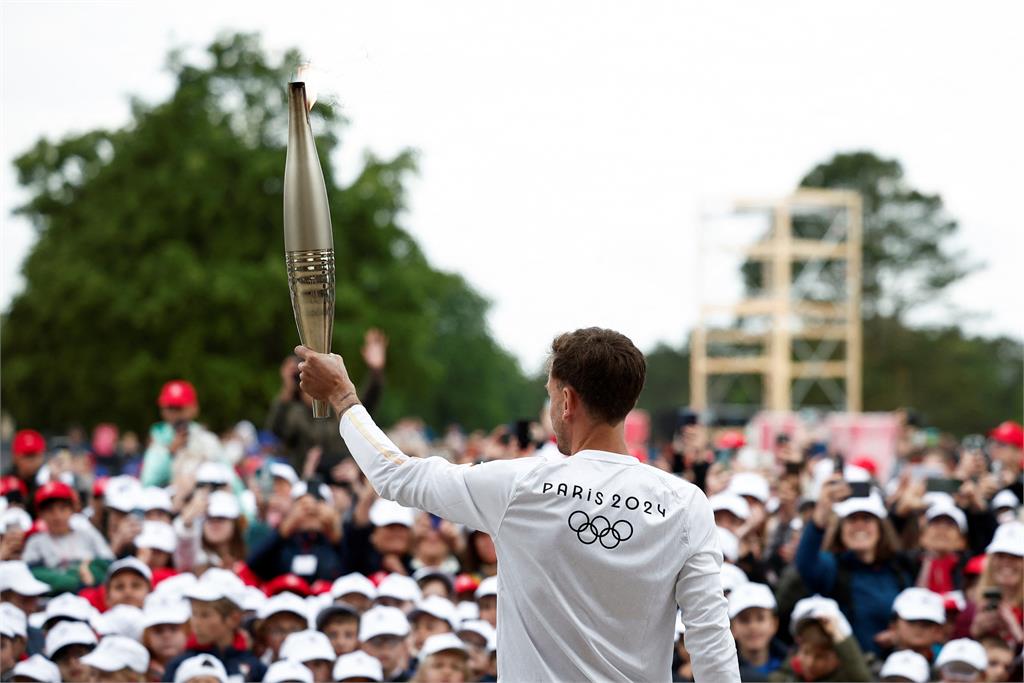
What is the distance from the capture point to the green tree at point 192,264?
27.0 meters

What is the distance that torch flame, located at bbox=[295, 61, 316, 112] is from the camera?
12.1ft

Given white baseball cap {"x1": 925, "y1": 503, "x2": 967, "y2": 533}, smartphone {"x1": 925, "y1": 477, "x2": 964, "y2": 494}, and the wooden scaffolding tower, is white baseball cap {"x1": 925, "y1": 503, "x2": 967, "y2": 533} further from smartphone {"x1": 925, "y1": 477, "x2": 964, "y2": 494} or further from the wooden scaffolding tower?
the wooden scaffolding tower

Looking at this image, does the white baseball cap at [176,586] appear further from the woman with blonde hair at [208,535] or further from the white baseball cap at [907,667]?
the white baseball cap at [907,667]

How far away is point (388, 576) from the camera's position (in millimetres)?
7438

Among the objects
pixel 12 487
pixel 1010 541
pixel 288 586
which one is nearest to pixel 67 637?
pixel 288 586

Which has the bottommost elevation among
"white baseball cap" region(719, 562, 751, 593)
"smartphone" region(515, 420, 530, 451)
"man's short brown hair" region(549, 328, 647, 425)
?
"white baseball cap" region(719, 562, 751, 593)

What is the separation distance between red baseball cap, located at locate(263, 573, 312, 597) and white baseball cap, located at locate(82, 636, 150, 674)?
1.11 meters

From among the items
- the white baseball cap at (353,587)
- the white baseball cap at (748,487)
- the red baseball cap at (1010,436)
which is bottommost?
the white baseball cap at (353,587)

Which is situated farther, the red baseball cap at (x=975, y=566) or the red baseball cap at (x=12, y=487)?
the red baseball cap at (x=12, y=487)

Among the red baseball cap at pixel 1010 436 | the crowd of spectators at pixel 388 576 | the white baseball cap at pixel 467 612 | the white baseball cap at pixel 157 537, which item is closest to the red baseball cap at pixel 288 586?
the crowd of spectators at pixel 388 576

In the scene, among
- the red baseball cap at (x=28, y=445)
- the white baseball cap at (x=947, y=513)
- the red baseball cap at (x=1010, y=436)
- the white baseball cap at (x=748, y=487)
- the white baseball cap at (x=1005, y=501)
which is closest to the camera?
the white baseball cap at (x=947, y=513)

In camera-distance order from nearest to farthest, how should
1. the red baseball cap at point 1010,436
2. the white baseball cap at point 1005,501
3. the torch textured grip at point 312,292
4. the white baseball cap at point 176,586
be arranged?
the torch textured grip at point 312,292
the white baseball cap at point 176,586
the white baseball cap at point 1005,501
the red baseball cap at point 1010,436

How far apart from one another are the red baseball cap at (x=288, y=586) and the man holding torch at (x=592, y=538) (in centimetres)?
419

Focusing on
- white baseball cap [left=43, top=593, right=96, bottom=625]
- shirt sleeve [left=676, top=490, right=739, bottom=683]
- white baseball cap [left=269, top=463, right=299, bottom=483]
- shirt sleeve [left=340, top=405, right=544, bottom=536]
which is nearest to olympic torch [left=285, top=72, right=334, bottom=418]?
shirt sleeve [left=340, top=405, right=544, bottom=536]
